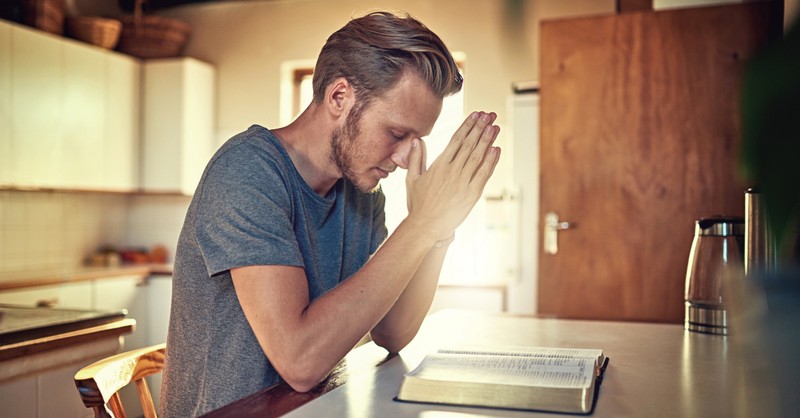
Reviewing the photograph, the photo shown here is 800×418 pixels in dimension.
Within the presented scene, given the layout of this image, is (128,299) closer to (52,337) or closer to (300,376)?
(52,337)

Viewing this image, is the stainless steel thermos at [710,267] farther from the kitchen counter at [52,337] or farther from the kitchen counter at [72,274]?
the kitchen counter at [72,274]

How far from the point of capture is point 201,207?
118 cm

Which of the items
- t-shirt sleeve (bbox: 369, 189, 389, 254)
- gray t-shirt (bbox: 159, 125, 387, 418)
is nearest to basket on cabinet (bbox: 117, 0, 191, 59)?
t-shirt sleeve (bbox: 369, 189, 389, 254)

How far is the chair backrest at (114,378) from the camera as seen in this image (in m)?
1.10

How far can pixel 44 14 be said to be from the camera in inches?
162

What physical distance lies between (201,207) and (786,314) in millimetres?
1081

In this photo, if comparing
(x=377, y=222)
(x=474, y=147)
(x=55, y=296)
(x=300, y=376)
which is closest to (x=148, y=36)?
(x=55, y=296)

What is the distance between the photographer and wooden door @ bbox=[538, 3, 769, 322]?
3.01 meters

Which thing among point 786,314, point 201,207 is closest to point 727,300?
point 786,314

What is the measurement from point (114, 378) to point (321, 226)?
448 millimetres

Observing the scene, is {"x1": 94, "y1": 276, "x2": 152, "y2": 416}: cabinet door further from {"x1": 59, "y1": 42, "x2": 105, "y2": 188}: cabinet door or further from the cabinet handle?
{"x1": 59, "y1": 42, "x2": 105, "y2": 188}: cabinet door

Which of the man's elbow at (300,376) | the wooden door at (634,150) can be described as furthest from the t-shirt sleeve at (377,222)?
the wooden door at (634,150)

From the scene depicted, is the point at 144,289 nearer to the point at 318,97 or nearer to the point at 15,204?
the point at 15,204

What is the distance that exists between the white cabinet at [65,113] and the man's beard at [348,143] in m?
3.02
